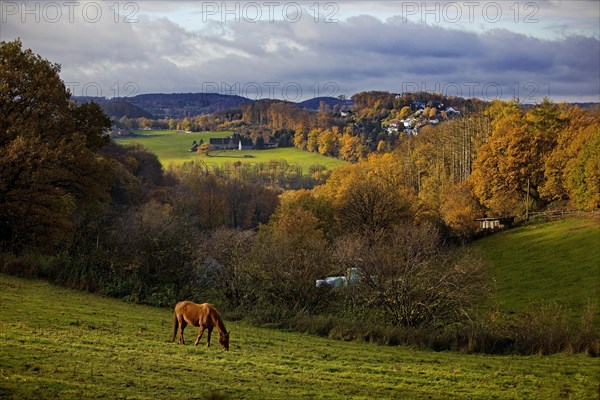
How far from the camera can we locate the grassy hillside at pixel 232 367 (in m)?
12.4

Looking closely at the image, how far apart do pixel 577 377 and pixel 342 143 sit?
485 ft

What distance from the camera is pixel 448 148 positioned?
114 meters

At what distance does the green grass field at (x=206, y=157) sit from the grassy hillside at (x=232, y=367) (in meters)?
136

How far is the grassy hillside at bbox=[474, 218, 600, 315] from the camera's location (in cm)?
5055

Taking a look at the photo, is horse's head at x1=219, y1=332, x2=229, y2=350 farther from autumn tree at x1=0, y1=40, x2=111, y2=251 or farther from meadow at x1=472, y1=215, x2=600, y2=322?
meadow at x1=472, y1=215, x2=600, y2=322

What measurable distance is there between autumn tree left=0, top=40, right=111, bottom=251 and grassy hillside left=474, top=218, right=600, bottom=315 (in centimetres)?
3003

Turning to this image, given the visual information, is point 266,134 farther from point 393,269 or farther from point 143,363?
point 143,363

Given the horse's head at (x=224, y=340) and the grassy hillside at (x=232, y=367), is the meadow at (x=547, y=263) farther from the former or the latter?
the horse's head at (x=224, y=340)

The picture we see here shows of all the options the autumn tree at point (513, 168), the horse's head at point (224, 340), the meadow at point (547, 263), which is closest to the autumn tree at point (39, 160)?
the horse's head at point (224, 340)

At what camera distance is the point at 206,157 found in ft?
560

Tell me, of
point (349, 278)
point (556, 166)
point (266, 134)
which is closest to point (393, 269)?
point (349, 278)

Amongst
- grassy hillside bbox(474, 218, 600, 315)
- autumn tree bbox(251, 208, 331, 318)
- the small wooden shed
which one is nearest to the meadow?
grassy hillside bbox(474, 218, 600, 315)

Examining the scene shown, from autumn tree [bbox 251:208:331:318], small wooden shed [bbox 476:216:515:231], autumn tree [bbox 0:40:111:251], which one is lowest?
small wooden shed [bbox 476:216:515:231]

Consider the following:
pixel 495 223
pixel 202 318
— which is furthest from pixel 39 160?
pixel 495 223
